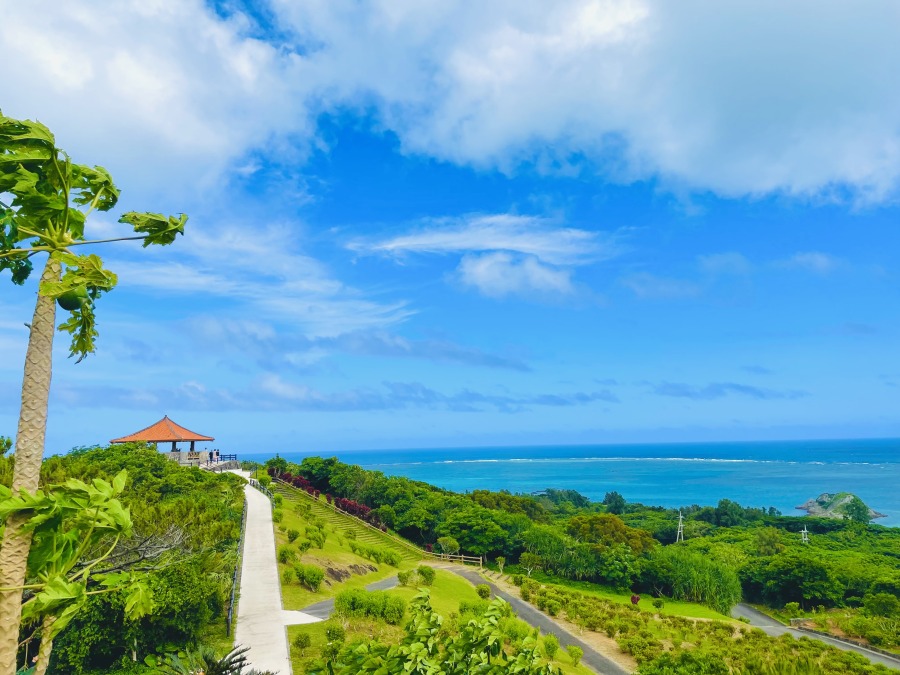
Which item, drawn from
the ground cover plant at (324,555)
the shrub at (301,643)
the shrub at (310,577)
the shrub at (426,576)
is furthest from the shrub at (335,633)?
the shrub at (426,576)

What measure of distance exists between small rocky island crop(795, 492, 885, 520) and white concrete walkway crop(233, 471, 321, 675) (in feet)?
309

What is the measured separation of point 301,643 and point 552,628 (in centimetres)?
1603

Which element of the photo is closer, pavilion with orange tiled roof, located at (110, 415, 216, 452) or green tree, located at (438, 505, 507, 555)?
green tree, located at (438, 505, 507, 555)

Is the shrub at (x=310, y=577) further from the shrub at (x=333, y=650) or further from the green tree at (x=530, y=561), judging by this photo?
the green tree at (x=530, y=561)

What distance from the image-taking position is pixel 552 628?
26547 millimetres

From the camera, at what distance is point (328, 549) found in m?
29.6

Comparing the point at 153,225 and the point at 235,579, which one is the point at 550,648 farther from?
the point at 153,225

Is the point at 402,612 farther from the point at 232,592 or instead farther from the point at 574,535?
the point at 574,535

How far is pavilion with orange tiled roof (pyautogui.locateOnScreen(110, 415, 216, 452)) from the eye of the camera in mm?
45688

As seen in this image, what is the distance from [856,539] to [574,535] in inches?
1671

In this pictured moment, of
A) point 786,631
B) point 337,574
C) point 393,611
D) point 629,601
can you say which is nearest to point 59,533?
point 393,611

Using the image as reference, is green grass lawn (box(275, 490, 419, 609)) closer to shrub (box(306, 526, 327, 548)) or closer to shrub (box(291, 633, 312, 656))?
shrub (box(306, 526, 327, 548))

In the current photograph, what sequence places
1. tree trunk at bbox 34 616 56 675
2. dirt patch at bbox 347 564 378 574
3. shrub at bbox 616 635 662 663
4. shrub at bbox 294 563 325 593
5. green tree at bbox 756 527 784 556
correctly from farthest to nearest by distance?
green tree at bbox 756 527 784 556 → dirt patch at bbox 347 564 378 574 → shrub at bbox 616 635 662 663 → shrub at bbox 294 563 325 593 → tree trunk at bbox 34 616 56 675

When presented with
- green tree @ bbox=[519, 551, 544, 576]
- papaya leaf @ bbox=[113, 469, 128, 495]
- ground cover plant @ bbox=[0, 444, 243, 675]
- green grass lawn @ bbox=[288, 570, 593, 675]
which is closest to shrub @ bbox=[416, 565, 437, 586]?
green grass lawn @ bbox=[288, 570, 593, 675]
